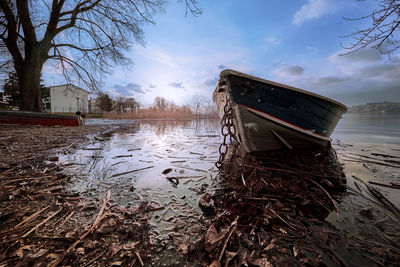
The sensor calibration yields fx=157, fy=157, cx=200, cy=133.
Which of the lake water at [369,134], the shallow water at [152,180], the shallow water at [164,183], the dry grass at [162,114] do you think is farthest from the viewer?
the dry grass at [162,114]

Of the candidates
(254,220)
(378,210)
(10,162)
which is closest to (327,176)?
(378,210)

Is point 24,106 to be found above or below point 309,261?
above

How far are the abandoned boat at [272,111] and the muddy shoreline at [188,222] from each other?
5.71ft

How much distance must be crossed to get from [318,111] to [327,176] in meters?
2.15

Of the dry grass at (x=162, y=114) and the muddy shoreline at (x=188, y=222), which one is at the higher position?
the dry grass at (x=162, y=114)

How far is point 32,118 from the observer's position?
29.3 ft

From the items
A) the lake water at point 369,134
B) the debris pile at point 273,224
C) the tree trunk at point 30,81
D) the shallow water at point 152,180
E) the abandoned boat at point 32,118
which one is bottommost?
the shallow water at point 152,180

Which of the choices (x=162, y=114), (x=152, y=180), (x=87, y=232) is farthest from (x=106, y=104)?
(x=87, y=232)

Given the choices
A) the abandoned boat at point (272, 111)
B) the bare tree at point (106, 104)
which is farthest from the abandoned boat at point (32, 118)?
the bare tree at point (106, 104)

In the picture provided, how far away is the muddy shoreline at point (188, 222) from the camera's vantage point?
1.09 metres

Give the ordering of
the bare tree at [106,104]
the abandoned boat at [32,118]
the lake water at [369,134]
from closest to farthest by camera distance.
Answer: the lake water at [369,134]
the abandoned boat at [32,118]
the bare tree at [106,104]

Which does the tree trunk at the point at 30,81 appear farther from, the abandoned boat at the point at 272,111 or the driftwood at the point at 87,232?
the driftwood at the point at 87,232

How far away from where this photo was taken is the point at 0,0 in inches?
356

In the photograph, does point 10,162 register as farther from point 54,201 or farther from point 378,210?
point 378,210
